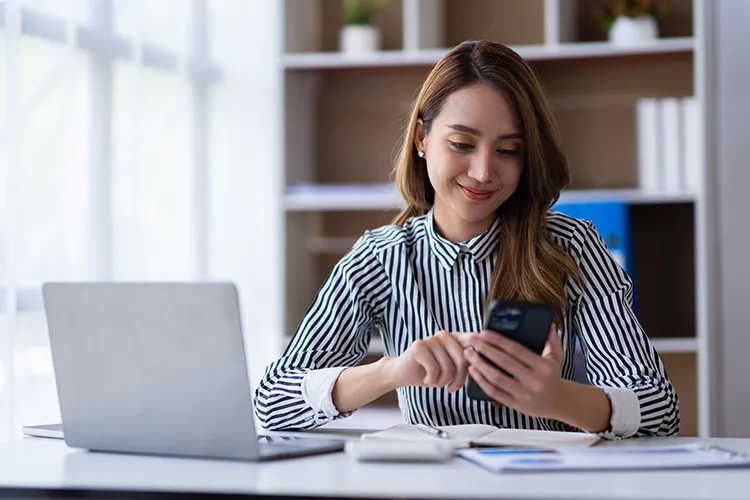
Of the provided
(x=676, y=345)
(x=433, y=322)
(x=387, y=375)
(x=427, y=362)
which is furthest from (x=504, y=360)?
(x=676, y=345)

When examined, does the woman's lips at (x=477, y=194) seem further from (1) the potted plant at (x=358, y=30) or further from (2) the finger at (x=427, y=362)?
(1) the potted plant at (x=358, y=30)

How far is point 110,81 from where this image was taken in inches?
110

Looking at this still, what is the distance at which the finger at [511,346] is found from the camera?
1341 millimetres

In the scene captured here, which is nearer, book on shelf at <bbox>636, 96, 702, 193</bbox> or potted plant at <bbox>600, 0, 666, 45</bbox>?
book on shelf at <bbox>636, 96, 702, 193</bbox>

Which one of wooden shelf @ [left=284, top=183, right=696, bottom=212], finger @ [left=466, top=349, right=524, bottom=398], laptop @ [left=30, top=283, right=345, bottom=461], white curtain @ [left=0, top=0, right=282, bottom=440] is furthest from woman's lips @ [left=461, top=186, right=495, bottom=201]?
wooden shelf @ [left=284, top=183, right=696, bottom=212]

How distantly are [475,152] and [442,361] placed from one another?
50cm

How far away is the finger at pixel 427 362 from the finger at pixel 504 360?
0.10m

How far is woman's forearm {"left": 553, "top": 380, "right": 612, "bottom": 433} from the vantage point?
1450 mm

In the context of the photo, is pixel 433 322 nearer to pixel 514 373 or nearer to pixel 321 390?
pixel 321 390

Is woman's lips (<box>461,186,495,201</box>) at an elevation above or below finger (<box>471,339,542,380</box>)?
above

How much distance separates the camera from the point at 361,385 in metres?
1.59

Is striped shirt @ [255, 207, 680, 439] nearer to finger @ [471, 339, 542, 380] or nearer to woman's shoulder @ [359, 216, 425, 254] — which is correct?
woman's shoulder @ [359, 216, 425, 254]

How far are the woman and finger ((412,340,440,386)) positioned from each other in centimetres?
12

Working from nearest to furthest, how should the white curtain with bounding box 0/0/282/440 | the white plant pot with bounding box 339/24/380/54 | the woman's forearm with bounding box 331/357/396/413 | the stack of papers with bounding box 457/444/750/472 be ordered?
1. the stack of papers with bounding box 457/444/750/472
2. the woman's forearm with bounding box 331/357/396/413
3. the white curtain with bounding box 0/0/282/440
4. the white plant pot with bounding box 339/24/380/54
